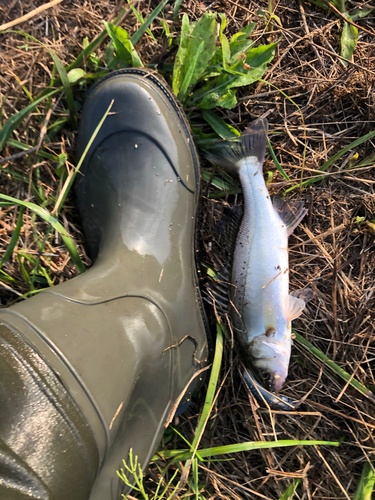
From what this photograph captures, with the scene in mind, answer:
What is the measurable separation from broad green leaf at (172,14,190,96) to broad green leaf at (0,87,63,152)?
0.65 m

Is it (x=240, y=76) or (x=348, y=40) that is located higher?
(x=240, y=76)

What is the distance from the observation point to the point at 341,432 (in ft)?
6.42

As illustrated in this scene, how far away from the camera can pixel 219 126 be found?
6.51 ft

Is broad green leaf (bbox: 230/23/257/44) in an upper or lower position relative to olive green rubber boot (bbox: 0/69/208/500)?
upper

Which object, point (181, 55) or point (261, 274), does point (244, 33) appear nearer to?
point (181, 55)

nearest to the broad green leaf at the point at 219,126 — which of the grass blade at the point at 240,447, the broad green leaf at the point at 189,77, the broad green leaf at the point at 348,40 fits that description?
the broad green leaf at the point at 189,77

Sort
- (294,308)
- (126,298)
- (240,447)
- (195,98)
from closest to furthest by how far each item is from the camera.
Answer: (126,298)
(240,447)
(294,308)
(195,98)

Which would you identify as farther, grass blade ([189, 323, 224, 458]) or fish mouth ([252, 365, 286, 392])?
Result: fish mouth ([252, 365, 286, 392])

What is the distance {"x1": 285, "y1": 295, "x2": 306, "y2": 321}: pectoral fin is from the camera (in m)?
1.85

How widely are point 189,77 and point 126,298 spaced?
126 centimetres

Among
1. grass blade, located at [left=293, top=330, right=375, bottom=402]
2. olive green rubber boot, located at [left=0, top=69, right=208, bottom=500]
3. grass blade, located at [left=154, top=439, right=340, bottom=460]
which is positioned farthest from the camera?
grass blade, located at [left=293, top=330, right=375, bottom=402]

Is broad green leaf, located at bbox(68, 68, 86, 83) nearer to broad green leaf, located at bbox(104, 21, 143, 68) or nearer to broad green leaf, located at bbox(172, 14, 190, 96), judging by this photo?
broad green leaf, located at bbox(104, 21, 143, 68)

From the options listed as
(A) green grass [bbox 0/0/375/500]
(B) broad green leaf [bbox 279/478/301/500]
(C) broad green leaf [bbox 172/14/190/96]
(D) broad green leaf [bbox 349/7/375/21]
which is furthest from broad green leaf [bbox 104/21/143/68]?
(B) broad green leaf [bbox 279/478/301/500]

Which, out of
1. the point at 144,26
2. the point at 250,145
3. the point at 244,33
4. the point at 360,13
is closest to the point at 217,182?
the point at 250,145
